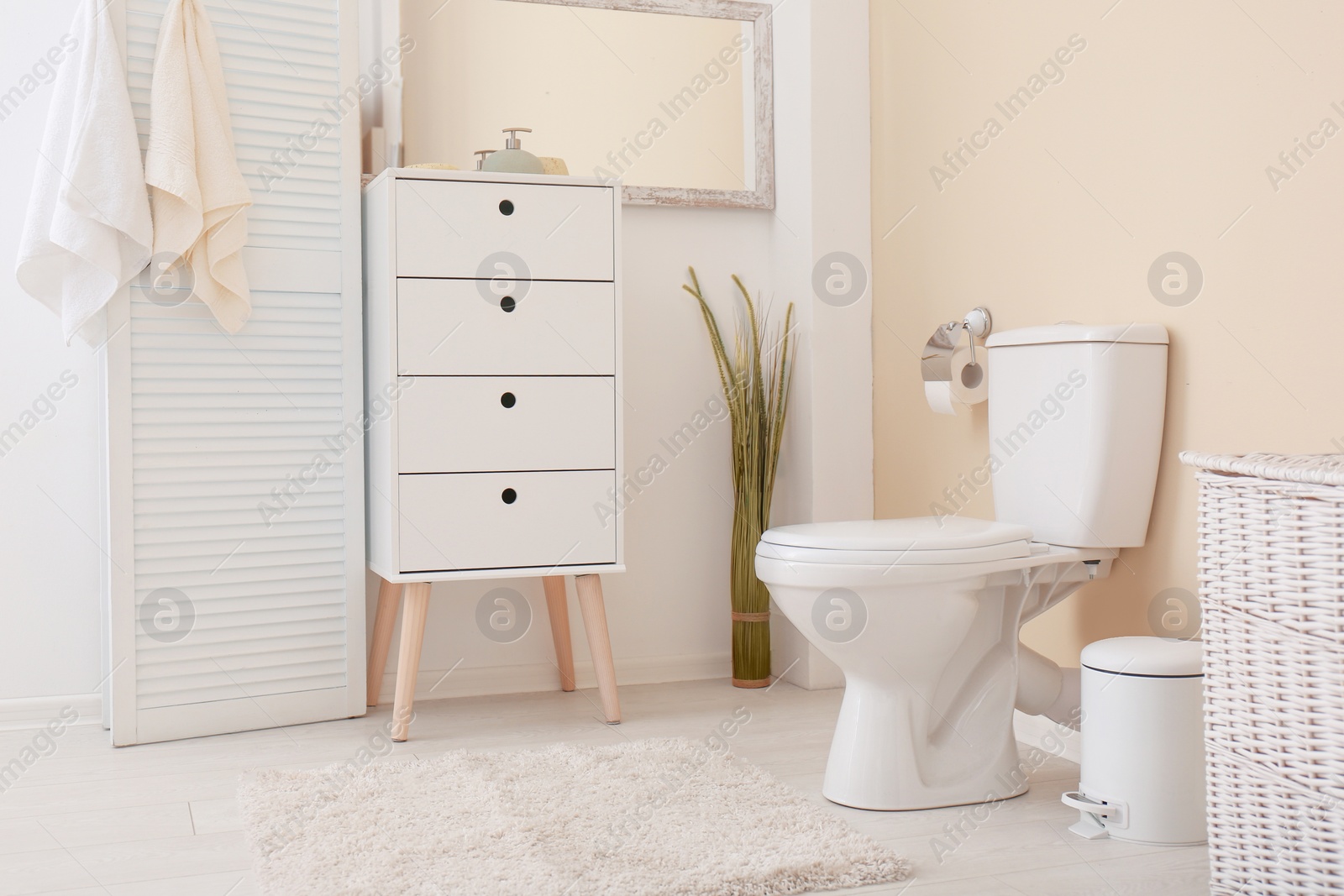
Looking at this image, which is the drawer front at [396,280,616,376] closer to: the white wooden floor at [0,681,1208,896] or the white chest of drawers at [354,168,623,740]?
the white chest of drawers at [354,168,623,740]

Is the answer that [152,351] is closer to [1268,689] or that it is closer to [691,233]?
[691,233]

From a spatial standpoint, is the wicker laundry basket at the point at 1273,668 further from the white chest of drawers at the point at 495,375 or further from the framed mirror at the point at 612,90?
the framed mirror at the point at 612,90

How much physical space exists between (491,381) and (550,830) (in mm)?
862

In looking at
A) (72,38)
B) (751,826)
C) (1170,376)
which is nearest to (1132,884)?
(751,826)

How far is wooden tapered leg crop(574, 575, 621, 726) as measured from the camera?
2.22 metres

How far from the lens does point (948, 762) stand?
1.74 metres

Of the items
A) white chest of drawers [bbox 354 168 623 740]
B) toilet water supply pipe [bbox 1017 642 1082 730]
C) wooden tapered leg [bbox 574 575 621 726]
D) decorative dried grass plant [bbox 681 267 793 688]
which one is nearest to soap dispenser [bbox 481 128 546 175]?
white chest of drawers [bbox 354 168 623 740]

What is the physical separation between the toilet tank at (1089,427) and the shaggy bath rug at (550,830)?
24.4 inches

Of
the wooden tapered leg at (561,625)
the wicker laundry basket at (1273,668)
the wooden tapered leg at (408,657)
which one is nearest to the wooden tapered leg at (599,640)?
the wooden tapered leg at (561,625)

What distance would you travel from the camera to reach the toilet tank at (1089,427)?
1.73m

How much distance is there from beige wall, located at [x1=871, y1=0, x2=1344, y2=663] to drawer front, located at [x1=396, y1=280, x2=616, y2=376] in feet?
2.36

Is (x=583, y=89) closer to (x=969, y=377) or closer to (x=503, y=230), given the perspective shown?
(x=503, y=230)

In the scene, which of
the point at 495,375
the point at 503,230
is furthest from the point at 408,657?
the point at 503,230

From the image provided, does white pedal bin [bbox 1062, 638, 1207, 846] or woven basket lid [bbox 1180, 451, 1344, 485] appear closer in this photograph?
woven basket lid [bbox 1180, 451, 1344, 485]
